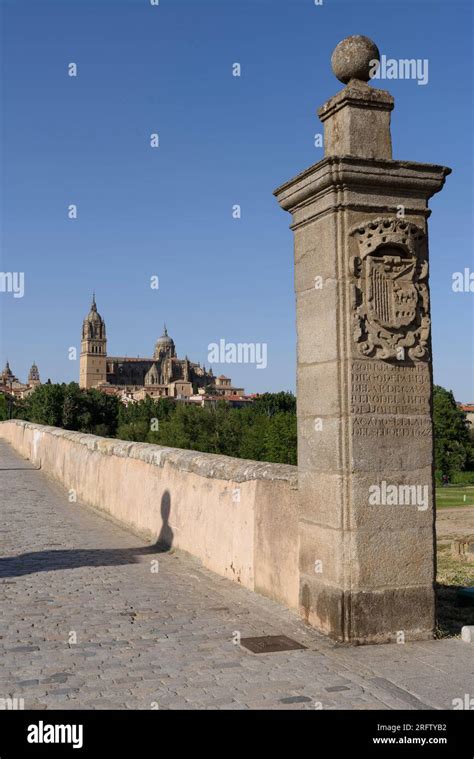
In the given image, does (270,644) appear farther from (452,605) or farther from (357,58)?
(357,58)

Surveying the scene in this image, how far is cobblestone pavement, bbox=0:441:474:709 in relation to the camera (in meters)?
3.82

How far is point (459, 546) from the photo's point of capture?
44.7 feet

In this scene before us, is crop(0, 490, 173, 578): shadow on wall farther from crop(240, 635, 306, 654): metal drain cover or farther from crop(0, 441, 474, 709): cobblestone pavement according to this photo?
crop(240, 635, 306, 654): metal drain cover

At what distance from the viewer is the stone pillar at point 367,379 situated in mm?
4938

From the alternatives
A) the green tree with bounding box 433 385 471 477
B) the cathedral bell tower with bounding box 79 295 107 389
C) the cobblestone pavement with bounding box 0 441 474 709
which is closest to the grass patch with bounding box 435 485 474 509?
the green tree with bounding box 433 385 471 477

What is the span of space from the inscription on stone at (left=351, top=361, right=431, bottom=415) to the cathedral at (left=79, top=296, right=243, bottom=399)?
158 metres

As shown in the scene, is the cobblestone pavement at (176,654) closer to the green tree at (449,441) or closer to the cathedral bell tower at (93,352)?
the green tree at (449,441)

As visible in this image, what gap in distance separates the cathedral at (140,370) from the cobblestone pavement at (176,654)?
156 metres

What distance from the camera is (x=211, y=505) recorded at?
24.5ft

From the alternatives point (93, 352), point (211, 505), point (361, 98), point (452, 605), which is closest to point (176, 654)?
point (452, 605)

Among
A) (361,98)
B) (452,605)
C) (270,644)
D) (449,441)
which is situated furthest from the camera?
(449,441)

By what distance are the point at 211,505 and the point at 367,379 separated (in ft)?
9.72

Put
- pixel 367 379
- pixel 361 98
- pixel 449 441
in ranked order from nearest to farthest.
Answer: pixel 367 379
pixel 361 98
pixel 449 441

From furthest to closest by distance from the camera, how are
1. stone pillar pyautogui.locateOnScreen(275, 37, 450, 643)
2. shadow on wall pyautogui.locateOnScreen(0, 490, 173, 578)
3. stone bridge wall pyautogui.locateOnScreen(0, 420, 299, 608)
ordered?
1. shadow on wall pyautogui.locateOnScreen(0, 490, 173, 578)
2. stone bridge wall pyautogui.locateOnScreen(0, 420, 299, 608)
3. stone pillar pyautogui.locateOnScreen(275, 37, 450, 643)
